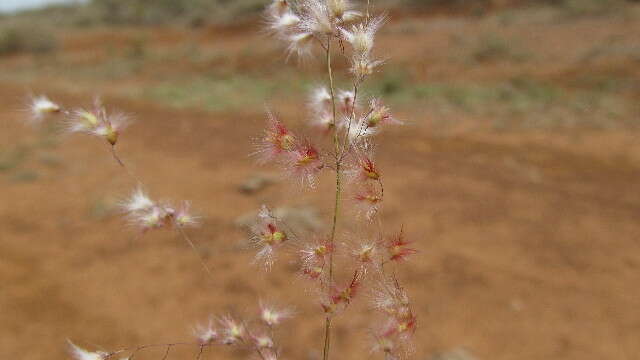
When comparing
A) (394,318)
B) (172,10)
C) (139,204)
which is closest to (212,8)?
(172,10)

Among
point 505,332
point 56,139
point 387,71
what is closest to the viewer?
point 505,332

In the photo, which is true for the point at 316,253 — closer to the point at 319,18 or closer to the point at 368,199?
the point at 368,199

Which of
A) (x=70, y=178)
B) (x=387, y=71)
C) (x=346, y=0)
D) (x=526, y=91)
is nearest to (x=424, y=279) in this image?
(x=346, y=0)

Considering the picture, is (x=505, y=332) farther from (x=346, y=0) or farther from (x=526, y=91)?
(x=526, y=91)

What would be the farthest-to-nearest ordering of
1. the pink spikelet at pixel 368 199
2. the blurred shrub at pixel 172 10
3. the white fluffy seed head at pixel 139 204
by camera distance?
the blurred shrub at pixel 172 10
the white fluffy seed head at pixel 139 204
the pink spikelet at pixel 368 199

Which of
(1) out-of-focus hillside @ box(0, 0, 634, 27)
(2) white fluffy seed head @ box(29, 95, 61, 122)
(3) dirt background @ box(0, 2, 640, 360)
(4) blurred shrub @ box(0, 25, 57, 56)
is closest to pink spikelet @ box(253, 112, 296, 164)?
(2) white fluffy seed head @ box(29, 95, 61, 122)

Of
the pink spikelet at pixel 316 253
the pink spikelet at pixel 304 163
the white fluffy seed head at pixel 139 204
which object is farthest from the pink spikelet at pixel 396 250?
the white fluffy seed head at pixel 139 204

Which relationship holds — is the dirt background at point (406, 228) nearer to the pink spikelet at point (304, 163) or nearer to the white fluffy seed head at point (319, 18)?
the pink spikelet at point (304, 163)
